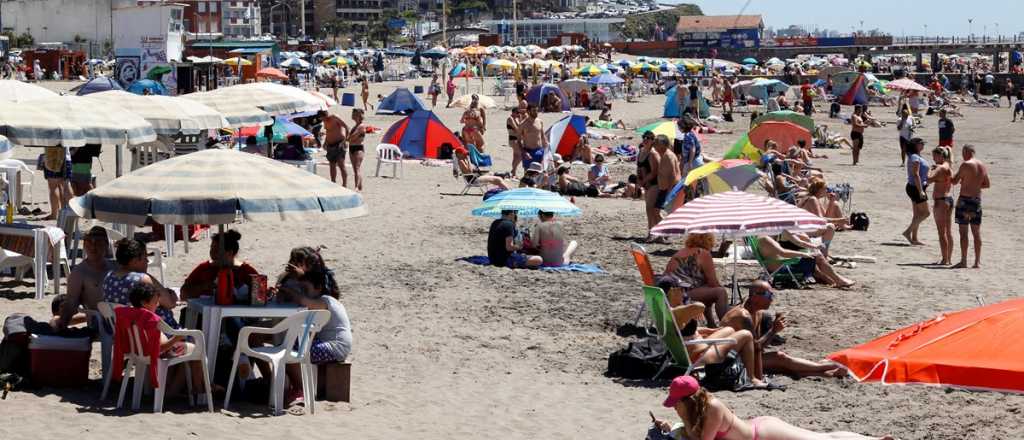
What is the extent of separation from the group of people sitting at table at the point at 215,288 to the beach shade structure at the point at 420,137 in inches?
555

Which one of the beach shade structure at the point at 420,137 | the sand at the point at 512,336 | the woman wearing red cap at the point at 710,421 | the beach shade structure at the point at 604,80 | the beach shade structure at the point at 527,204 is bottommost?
the sand at the point at 512,336

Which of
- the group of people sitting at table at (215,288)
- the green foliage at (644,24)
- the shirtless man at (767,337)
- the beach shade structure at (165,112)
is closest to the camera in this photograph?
the group of people sitting at table at (215,288)

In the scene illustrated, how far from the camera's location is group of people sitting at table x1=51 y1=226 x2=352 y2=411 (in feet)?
24.2

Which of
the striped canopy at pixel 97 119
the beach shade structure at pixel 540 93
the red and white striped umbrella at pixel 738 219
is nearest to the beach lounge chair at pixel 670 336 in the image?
the red and white striped umbrella at pixel 738 219

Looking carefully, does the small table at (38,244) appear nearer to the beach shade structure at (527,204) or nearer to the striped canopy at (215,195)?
the striped canopy at (215,195)

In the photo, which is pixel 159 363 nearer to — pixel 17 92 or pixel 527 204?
pixel 527 204

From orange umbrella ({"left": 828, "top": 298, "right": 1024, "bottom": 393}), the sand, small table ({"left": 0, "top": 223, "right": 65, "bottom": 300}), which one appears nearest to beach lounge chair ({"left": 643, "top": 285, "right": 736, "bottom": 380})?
the sand

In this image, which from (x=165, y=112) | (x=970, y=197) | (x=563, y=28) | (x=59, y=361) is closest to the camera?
(x=59, y=361)

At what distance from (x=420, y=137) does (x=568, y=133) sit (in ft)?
7.69

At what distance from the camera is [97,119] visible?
10594mm

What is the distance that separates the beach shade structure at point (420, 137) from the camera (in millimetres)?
21891

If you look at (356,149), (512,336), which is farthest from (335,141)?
(512,336)

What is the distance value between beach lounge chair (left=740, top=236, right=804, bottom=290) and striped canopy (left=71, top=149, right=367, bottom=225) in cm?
480

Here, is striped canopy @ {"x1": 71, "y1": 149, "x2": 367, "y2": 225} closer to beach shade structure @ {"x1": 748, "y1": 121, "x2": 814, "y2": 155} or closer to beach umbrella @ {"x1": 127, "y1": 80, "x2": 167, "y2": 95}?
beach shade structure @ {"x1": 748, "y1": 121, "x2": 814, "y2": 155}
